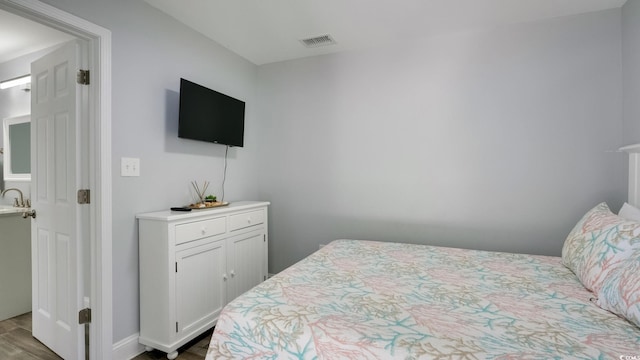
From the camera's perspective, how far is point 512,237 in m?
2.40

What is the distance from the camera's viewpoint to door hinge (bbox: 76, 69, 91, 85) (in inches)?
70.3

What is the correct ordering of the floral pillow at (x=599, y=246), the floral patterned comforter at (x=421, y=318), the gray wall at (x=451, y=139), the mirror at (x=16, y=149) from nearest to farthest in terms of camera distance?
the floral patterned comforter at (x=421, y=318) < the floral pillow at (x=599, y=246) < the gray wall at (x=451, y=139) < the mirror at (x=16, y=149)

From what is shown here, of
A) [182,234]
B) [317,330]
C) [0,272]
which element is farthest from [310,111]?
[0,272]

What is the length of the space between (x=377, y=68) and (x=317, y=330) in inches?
94.9

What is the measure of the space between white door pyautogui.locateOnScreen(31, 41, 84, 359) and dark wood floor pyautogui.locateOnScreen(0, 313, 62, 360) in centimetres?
5

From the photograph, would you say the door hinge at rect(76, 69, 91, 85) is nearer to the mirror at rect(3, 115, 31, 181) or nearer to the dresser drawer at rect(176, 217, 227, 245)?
the dresser drawer at rect(176, 217, 227, 245)

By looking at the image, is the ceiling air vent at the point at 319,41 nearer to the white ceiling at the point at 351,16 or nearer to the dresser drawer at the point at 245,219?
the white ceiling at the point at 351,16

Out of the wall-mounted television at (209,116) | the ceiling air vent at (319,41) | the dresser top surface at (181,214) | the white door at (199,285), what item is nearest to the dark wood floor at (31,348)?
the white door at (199,285)

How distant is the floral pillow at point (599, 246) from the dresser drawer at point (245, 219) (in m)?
2.17

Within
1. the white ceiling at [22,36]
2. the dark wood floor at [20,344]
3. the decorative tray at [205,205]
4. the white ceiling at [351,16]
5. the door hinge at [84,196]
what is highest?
the white ceiling at [22,36]

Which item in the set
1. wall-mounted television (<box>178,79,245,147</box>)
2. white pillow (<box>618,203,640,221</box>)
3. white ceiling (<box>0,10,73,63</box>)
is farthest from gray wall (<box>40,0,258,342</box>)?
white pillow (<box>618,203,640,221</box>)

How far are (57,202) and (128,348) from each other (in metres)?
1.06

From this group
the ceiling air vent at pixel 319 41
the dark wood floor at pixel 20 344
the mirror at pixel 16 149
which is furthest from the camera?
the mirror at pixel 16 149

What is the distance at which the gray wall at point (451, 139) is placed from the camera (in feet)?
7.25
